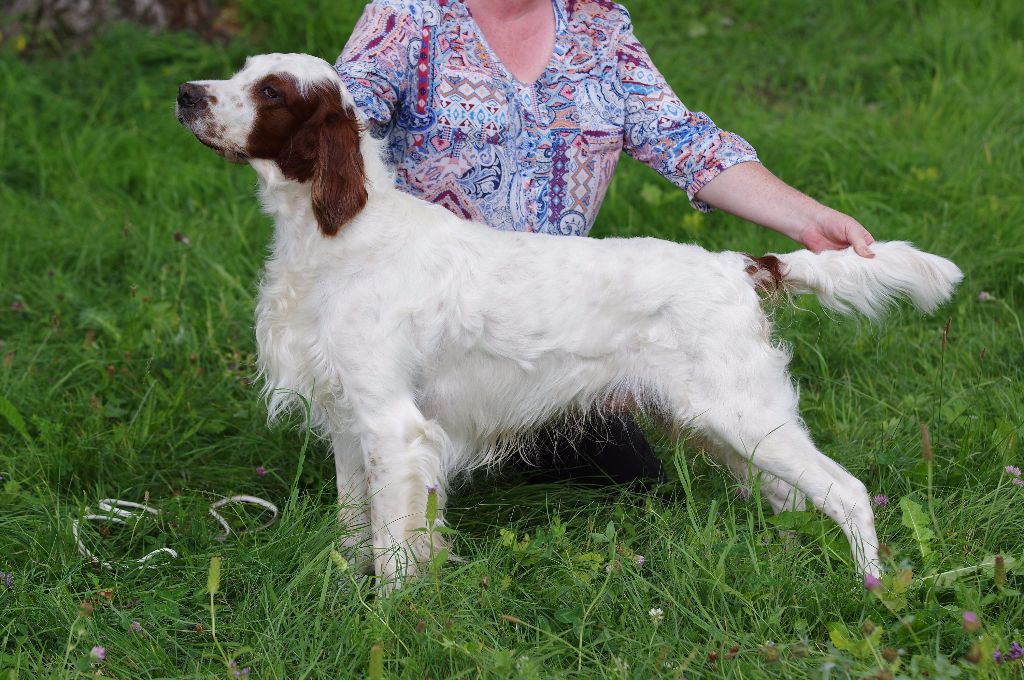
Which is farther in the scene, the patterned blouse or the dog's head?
the patterned blouse

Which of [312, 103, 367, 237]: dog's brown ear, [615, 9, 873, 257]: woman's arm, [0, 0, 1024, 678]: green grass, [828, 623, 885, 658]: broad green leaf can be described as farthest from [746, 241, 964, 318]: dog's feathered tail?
[312, 103, 367, 237]: dog's brown ear

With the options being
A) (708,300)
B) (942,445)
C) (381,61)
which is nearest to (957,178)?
(942,445)

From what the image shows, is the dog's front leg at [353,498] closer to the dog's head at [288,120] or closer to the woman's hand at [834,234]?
the dog's head at [288,120]

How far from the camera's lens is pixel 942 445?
2.86 m

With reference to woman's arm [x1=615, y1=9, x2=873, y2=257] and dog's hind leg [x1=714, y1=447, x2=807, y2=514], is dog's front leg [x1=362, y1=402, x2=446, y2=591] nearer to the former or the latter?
dog's hind leg [x1=714, y1=447, x2=807, y2=514]

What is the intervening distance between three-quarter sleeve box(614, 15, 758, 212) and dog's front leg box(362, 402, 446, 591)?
40.4 inches

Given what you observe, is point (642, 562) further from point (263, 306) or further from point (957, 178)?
point (957, 178)

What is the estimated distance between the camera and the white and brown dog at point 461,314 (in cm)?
243

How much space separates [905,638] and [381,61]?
1.76m

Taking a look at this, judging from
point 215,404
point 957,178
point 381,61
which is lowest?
point 215,404

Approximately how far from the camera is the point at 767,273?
2512mm

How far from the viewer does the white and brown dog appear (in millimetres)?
2430

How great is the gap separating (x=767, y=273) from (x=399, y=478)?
96 centimetres

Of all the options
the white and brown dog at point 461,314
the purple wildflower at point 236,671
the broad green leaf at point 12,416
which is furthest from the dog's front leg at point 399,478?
the broad green leaf at point 12,416
